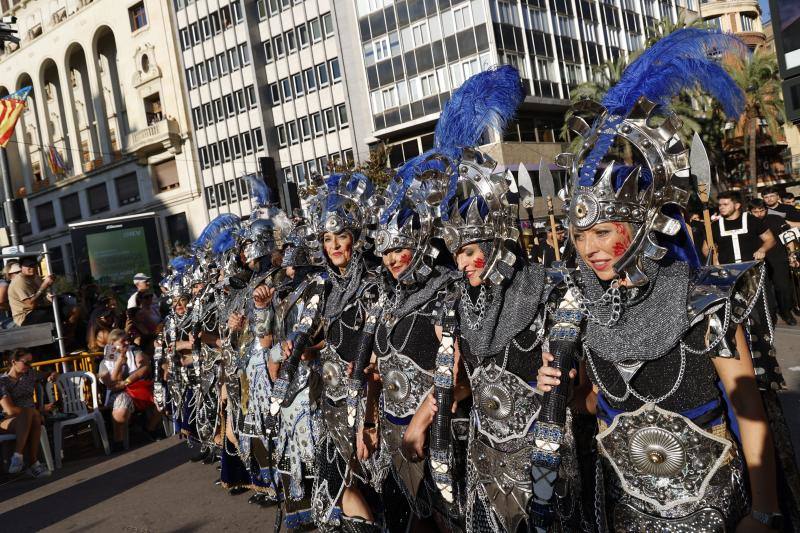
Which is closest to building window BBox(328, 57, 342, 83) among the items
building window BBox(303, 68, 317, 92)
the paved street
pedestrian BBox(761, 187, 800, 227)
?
building window BBox(303, 68, 317, 92)

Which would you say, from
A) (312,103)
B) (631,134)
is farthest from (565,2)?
(631,134)

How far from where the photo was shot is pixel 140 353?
1172cm

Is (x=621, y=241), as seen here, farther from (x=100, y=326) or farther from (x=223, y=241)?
(x=100, y=326)

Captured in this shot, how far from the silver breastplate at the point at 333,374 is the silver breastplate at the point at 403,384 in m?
0.50

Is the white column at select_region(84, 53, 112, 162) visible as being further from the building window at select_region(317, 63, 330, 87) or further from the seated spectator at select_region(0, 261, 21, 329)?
the seated spectator at select_region(0, 261, 21, 329)

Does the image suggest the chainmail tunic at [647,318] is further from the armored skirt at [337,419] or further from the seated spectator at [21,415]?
the seated spectator at [21,415]

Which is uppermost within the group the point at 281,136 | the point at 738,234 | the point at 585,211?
the point at 281,136

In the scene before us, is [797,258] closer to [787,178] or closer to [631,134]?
[631,134]

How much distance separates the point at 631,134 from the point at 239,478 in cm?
562

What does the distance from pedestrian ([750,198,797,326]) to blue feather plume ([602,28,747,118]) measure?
273 inches

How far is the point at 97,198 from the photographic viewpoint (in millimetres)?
53656

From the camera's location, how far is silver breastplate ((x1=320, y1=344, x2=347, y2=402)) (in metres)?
5.01

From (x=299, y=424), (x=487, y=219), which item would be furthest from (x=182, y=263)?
(x=487, y=219)

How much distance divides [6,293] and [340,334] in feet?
38.3
